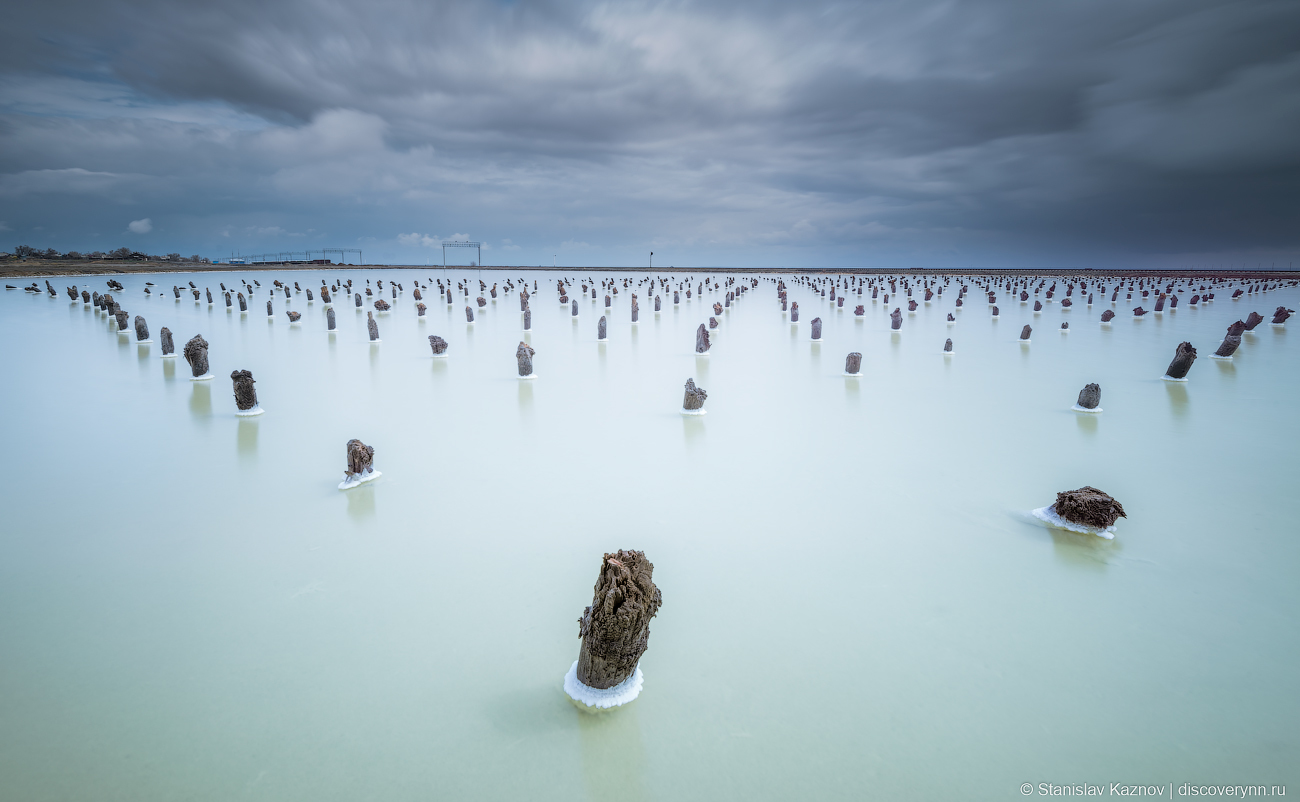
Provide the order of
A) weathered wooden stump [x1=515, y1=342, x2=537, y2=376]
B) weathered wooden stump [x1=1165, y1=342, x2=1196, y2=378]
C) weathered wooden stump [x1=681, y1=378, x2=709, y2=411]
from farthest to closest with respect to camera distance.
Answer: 1. weathered wooden stump [x1=515, y1=342, x2=537, y2=376]
2. weathered wooden stump [x1=1165, y1=342, x2=1196, y2=378]
3. weathered wooden stump [x1=681, y1=378, x2=709, y2=411]

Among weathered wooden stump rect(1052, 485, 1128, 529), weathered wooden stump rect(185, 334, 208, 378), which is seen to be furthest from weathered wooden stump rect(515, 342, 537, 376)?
weathered wooden stump rect(1052, 485, 1128, 529)

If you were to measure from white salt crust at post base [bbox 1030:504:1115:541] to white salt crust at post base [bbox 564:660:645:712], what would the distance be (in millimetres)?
4632

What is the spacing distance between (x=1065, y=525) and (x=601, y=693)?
4.90m

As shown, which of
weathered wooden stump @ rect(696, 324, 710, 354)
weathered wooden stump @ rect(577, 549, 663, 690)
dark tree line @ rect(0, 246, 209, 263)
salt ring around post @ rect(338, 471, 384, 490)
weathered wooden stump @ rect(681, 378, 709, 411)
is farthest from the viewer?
dark tree line @ rect(0, 246, 209, 263)

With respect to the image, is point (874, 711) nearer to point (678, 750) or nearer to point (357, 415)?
point (678, 750)

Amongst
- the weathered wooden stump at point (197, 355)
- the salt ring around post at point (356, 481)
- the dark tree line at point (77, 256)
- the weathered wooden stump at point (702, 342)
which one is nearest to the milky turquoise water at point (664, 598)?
the salt ring around post at point (356, 481)

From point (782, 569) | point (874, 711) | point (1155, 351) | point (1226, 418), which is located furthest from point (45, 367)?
point (1155, 351)

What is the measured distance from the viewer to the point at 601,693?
11.5 ft

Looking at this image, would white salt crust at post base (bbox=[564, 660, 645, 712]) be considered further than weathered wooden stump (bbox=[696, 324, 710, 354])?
No

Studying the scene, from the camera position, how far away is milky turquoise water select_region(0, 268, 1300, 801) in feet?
10.4

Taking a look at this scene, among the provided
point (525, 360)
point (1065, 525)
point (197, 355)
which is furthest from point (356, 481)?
point (197, 355)

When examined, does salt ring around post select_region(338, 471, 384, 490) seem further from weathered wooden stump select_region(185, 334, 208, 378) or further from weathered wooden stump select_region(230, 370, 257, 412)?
weathered wooden stump select_region(185, 334, 208, 378)

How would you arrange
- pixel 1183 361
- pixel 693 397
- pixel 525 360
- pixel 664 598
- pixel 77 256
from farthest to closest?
pixel 77 256, pixel 525 360, pixel 1183 361, pixel 693 397, pixel 664 598

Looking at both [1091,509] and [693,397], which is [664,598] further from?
[693,397]
